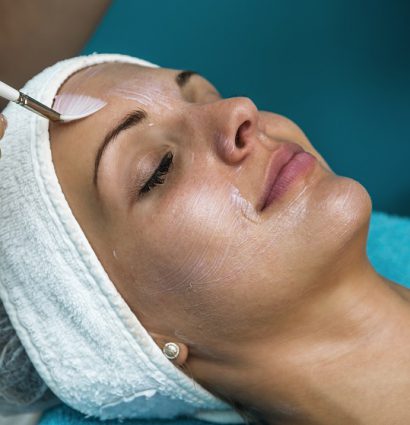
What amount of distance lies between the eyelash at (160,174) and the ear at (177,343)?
30 cm

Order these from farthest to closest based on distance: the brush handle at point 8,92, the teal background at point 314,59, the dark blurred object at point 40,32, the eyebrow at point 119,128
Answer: the teal background at point 314,59 < the dark blurred object at point 40,32 < the eyebrow at point 119,128 < the brush handle at point 8,92

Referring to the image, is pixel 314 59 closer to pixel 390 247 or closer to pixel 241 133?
pixel 390 247

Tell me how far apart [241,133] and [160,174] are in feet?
0.56

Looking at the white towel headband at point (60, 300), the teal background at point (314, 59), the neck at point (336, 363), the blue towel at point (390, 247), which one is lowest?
the white towel headband at point (60, 300)

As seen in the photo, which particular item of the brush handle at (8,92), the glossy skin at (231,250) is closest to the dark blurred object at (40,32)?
the glossy skin at (231,250)

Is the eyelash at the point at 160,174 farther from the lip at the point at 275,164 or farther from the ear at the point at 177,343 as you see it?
the ear at the point at 177,343

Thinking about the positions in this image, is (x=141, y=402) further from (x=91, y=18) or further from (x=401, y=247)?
(x=91, y=18)

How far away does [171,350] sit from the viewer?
1.02m

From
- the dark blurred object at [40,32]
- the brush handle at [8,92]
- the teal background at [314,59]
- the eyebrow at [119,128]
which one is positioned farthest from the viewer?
the teal background at [314,59]

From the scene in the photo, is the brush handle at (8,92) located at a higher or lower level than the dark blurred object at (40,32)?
lower

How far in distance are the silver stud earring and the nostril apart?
41cm

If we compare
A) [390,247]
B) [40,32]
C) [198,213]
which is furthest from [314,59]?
[198,213]

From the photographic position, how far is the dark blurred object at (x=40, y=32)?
1560 millimetres

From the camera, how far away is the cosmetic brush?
0.95m
